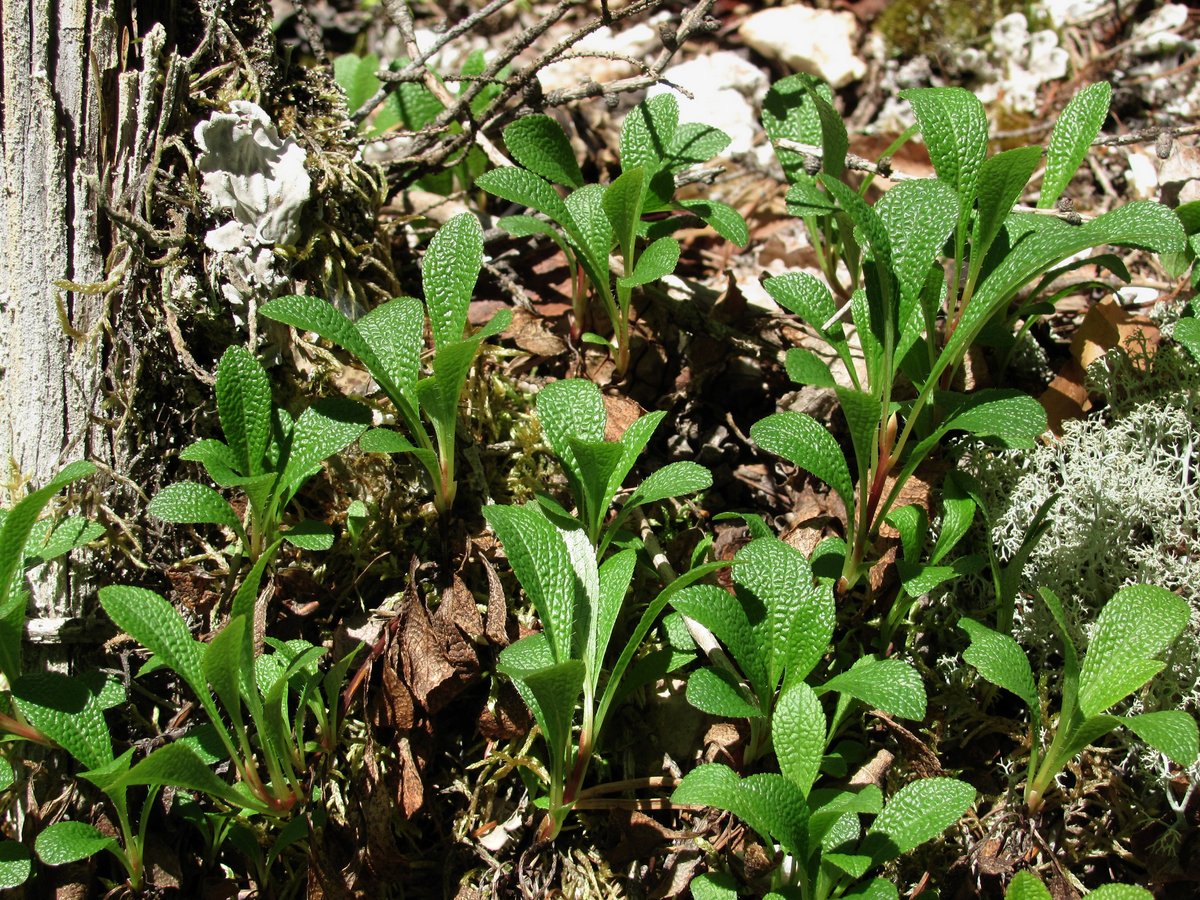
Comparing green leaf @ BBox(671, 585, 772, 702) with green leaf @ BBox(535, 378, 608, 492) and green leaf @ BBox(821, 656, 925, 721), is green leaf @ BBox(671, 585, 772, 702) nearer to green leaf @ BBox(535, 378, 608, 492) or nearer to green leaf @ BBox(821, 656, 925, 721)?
green leaf @ BBox(821, 656, 925, 721)

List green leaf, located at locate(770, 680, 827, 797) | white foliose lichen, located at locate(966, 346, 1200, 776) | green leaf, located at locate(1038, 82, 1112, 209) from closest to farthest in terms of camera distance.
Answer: green leaf, located at locate(770, 680, 827, 797) < white foliose lichen, located at locate(966, 346, 1200, 776) < green leaf, located at locate(1038, 82, 1112, 209)

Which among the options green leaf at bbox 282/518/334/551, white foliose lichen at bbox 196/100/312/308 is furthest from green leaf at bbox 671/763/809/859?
white foliose lichen at bbox 196/100/312/308

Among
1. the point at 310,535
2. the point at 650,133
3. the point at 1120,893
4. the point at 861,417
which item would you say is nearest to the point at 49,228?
the point at 310,535

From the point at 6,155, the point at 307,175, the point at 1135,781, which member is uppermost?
the point at 6,155

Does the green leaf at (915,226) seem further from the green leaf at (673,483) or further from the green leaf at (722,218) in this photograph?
the green leaf at (673,483)

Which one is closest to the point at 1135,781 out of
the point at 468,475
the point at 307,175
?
the point at 468,475

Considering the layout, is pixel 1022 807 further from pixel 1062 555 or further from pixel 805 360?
pixel 805 360
